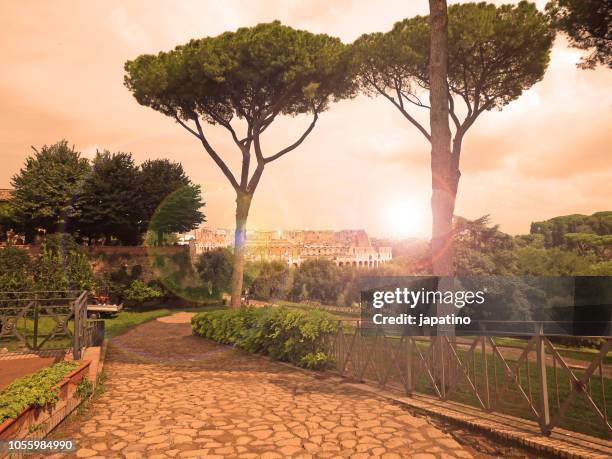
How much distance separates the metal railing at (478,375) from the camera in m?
5.05

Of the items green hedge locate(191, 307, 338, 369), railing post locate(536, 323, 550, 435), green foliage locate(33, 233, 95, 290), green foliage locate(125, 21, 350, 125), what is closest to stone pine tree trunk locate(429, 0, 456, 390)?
green hedge locate(191, 307, 338, 369)

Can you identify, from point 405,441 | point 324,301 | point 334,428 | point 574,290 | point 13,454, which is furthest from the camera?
point 324,301

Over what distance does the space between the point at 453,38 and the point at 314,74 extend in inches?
230

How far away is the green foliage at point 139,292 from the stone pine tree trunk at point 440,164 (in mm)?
22245

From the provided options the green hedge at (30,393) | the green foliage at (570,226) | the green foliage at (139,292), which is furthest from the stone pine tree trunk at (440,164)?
the green foliage at (570,226)

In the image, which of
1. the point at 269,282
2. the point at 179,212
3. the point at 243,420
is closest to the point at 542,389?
the point at 243,420

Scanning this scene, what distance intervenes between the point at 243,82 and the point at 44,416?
15.4m

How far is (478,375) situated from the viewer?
9.59m

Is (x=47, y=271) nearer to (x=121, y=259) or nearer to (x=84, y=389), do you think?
(x=121, y=259)

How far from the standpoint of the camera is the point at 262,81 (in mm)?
17625

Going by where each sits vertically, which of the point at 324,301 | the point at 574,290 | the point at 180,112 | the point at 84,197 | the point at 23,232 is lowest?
the point at 324,301

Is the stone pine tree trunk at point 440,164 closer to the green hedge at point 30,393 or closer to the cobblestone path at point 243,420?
the cobblestone path at point 243,420

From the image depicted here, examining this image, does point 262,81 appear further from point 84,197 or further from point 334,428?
point 84,197

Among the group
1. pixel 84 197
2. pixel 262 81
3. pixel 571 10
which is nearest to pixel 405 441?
pixel 571 10
